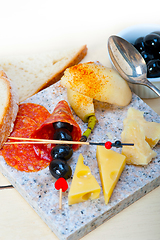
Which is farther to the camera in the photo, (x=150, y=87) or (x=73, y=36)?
(x=73, y=36)

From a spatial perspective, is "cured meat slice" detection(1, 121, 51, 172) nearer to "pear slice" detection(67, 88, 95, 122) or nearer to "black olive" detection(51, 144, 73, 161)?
"black olive" detection(51, 144, 73, 161)

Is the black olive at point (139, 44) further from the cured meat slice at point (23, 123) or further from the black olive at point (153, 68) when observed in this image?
the cured meat slice at point (23, 123)

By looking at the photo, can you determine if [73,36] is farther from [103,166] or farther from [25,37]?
[103,166]

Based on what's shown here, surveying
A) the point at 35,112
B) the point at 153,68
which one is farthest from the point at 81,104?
the point at 153,68

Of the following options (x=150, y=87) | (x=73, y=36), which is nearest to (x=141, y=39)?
(x=150, y=87)

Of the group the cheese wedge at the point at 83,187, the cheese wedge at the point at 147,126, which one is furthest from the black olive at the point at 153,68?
the cheese wedge at the point at 83,187

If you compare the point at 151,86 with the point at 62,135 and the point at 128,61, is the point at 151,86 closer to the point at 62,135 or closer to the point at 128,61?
the point at 128,61

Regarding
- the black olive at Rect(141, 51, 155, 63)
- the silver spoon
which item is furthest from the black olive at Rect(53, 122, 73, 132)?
the black olive at Rect(141, 51, 155, 63)

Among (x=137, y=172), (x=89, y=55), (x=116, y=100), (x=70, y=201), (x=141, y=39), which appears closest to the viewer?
(x=70, y=201)

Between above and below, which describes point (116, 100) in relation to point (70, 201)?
above
